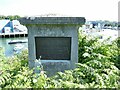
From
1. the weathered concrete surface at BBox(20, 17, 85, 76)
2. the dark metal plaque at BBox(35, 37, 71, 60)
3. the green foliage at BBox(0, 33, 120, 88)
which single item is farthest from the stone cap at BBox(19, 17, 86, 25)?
the green foliage at BBox(0, 33, 120, 88)

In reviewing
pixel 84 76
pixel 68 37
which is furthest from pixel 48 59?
pixel 84 76

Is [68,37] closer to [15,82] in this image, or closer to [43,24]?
[43,24]

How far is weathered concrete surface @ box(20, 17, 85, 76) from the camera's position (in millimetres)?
4719

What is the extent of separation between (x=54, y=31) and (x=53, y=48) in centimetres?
41

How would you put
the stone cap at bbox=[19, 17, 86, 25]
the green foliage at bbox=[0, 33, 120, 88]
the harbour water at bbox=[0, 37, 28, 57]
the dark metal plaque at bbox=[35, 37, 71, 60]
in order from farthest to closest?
the harbour water at bbox=[0, 37, 28, 57]
the dark metal plaque at bbox=[35, 37, 71, 60]
the stone cap at bbox=[19, 17, 86, 25]
the green foliage at bbox=[0, 33, 120, 88]

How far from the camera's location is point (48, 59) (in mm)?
5082

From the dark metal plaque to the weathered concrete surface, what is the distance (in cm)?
9

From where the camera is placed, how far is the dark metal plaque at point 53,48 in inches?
196

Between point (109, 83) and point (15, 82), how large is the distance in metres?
1.39

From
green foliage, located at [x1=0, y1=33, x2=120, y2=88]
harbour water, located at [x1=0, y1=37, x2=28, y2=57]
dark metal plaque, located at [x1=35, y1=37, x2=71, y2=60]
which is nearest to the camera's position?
green foliage, located at [x1=0, y1=33, x2=120, y2=88]

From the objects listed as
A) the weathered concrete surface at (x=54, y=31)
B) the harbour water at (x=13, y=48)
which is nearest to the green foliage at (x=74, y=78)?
the weathered concrete surface at (x=54, y=31)

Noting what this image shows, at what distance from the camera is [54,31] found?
4.92m

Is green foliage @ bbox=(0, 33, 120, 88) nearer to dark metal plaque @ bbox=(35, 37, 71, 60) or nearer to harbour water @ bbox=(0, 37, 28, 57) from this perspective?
dark metal plaque @ bbox=(35, 37, 71, 60)

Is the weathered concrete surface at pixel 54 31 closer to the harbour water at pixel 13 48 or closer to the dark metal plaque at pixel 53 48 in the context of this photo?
the dark metal plaque at pixel 53 48
